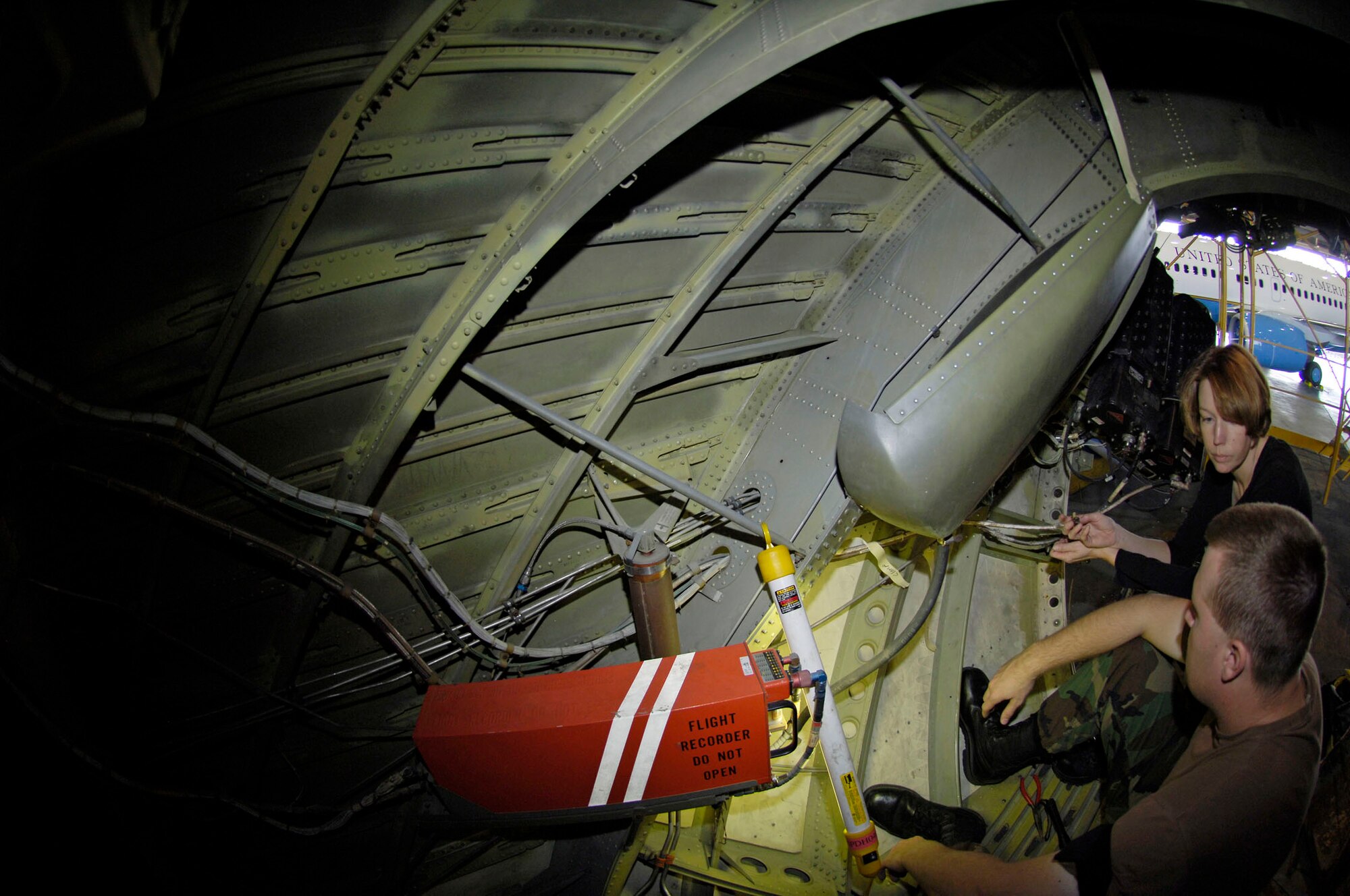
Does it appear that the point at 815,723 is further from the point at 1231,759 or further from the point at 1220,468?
the point at 1220,468

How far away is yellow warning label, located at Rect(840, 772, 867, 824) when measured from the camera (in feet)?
8.04

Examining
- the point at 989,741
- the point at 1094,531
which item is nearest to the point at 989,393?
the point at 1094,531

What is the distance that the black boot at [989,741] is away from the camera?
3.88 metres

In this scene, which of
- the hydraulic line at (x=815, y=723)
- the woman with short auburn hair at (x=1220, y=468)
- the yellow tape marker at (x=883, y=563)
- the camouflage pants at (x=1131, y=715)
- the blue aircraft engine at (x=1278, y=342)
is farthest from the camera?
the blue aircraft engine at (x=1278, y=342)

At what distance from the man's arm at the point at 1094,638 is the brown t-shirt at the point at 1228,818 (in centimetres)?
74

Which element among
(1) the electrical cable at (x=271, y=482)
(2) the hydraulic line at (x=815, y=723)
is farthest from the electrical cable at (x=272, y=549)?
(2) the hydraulic line at (x=815, y=723)

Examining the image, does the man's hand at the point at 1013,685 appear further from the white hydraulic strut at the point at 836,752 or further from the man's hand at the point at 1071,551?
the white hydraulic strut at the point at 836,752

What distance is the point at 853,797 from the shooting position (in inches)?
96.7

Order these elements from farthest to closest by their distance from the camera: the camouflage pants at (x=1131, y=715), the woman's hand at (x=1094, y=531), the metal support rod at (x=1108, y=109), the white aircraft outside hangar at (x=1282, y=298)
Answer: the white aircraft outside hangar at (x=1282, y=298) → the camouflage pants at (x=1131, y=715) → the woman's hand at (x=1094, y=531) → the metal support rod at (x=1108, y=109)

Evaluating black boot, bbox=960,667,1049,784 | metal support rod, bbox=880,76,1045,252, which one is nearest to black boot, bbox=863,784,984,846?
black boot, bbox=960,667,1049,784

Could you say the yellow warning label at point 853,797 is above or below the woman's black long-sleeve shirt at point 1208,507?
below

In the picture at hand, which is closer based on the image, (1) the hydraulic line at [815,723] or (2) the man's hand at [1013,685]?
(1) the hydraulic line at [815,723]

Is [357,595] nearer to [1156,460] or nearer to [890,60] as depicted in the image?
[890,60]

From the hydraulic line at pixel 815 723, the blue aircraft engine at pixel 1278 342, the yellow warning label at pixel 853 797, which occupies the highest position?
the blue aircraft engine at pixel 1278 342
